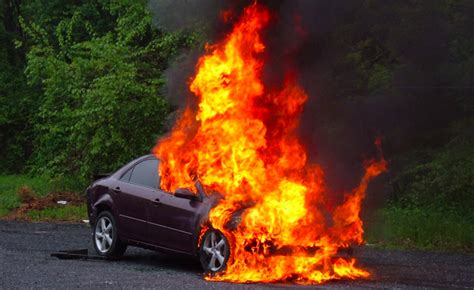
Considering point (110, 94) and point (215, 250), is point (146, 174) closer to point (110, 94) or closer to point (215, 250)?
point (215, 250)

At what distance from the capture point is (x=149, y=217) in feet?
37.5

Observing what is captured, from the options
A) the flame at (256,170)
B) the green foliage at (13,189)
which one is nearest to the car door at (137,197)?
the flame at (256,170)

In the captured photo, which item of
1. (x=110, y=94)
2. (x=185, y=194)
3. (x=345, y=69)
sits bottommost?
(x=185, y=194)

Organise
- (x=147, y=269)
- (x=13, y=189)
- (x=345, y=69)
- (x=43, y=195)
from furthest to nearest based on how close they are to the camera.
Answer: (x=13, y=189) → (x=43, y=195) → (x=345, y=69) → (x=147, y=269)

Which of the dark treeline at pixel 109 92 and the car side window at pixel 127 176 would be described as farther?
the dark treeline at pixel 109 92

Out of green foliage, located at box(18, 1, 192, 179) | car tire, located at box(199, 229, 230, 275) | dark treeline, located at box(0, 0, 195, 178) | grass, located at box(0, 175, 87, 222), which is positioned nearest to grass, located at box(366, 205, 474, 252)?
car tire, located at box(199, 229, 230, 275)

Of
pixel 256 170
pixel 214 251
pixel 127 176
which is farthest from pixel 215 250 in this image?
pixel 127 176

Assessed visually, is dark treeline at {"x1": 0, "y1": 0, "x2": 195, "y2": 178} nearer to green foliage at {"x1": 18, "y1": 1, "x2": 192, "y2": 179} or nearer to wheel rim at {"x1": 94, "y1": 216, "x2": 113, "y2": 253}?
green foliage at {"x1": 18, "y1": 1, "x2": 192, "y2": 179}

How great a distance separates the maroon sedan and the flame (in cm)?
20

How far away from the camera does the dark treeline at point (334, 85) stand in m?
12.7

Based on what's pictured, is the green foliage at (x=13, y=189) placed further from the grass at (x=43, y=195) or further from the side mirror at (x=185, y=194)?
the side mirror at (x=185, y=194)

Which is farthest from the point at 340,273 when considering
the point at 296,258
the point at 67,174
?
the point at 67,174

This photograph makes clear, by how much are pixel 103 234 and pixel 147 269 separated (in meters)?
1.37

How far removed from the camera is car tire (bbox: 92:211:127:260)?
39.6 feet
